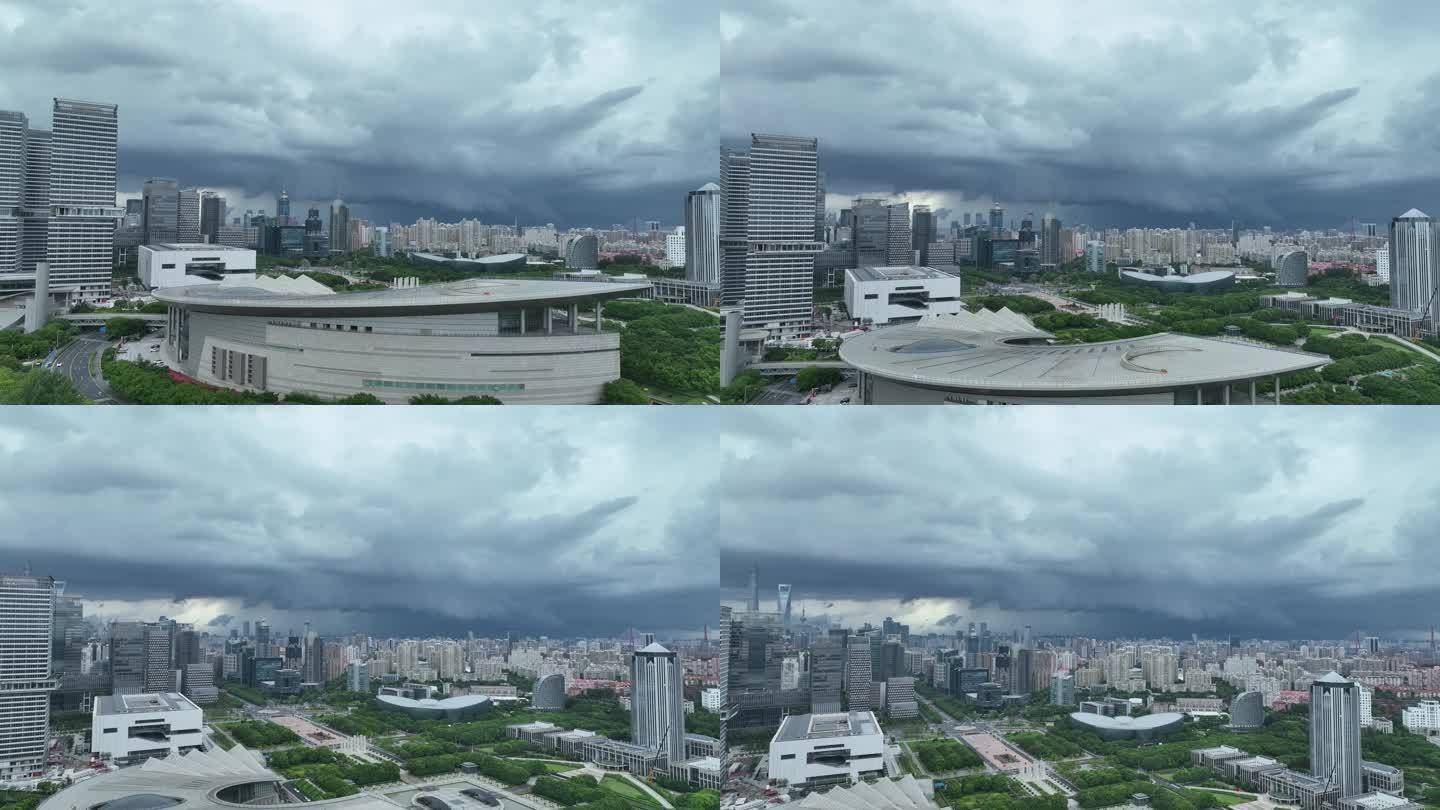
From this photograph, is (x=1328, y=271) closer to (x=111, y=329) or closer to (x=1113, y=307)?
(x=1113, y=307)

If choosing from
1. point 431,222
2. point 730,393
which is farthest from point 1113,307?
point 431,222

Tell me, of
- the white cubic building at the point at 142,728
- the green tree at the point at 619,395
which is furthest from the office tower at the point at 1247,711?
the white cubic building at the point at 142,728

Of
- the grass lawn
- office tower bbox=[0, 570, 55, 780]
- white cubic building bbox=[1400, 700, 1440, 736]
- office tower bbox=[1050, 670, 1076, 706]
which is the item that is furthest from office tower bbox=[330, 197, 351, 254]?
white cubic building bbox=[1400, 700, 1440, 736]

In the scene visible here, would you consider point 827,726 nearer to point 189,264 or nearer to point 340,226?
point 340,226

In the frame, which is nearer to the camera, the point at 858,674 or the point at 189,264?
the point at 858,674

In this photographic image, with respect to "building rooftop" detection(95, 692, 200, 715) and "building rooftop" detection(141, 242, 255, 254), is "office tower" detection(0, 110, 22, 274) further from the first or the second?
"building rooftop" detection(95, 692, 200, 715)

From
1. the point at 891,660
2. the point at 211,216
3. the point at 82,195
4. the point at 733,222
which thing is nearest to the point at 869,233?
the point at 733,222
